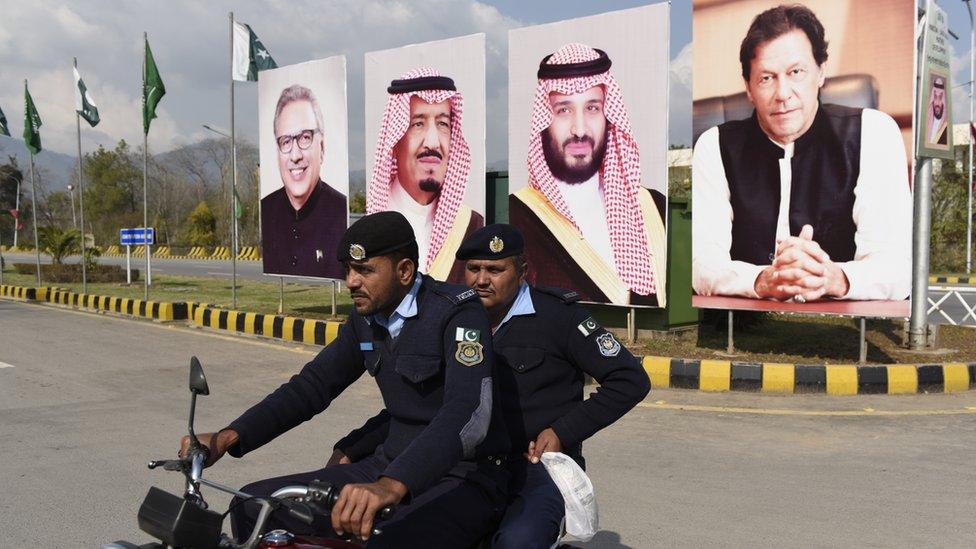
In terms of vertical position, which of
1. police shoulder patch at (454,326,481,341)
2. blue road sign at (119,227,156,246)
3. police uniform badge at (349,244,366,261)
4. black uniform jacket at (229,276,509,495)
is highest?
blue road sign at (119,227,156,246)

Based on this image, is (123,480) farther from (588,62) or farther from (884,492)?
(588,62)

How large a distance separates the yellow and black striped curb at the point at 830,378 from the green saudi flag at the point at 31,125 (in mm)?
19583

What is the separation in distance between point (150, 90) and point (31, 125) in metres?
7.19

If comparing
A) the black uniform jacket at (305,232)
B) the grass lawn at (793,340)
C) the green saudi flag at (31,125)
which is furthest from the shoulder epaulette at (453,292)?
the green saudi flag at (31,125)

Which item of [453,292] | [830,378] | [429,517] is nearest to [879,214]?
[830,378]

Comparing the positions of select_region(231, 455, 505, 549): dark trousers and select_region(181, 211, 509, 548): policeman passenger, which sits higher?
select_region(181, 211, 509, 548): policeman passenger

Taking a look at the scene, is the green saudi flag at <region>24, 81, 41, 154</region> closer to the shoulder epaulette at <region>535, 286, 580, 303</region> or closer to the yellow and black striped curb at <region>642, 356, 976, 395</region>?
the yellow and black striped curb at <region>642, 356, 976, 395</region>

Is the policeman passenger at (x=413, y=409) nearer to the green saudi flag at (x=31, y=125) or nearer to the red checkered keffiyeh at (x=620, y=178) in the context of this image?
the red checkered keffiyeh at (x=620, y=178)

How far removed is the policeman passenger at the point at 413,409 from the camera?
2262 mm

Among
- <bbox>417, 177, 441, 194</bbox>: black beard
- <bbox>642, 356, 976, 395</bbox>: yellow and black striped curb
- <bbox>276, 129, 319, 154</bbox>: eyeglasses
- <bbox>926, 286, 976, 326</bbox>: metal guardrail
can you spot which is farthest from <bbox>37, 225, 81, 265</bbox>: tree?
<bbox>926, 286, 976, 326</bbox>: metal guardrail

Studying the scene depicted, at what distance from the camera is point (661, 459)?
5559 mm

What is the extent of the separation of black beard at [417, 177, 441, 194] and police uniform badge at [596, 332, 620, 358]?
8807 millimetres

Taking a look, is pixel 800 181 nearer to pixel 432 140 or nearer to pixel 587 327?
pixel 432 140

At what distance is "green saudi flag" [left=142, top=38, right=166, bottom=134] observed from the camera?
674 inches
